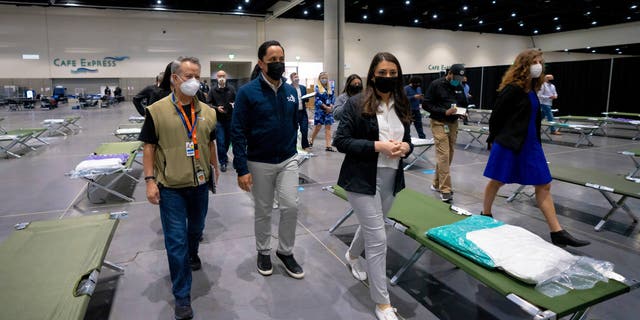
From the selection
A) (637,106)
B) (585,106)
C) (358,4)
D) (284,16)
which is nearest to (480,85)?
(585,106)

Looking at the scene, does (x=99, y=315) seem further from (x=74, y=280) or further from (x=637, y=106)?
(x=637, y=106)

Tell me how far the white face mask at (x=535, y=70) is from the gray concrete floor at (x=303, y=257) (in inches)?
60.2

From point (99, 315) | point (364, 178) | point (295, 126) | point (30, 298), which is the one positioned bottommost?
point (99, 315)

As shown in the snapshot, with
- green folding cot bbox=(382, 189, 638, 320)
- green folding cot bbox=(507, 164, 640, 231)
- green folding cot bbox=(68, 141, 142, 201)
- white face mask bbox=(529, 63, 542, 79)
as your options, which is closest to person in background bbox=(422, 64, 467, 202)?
green folding cot bbox=(507, 164, 640, 231)

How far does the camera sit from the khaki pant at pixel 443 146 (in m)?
4.69

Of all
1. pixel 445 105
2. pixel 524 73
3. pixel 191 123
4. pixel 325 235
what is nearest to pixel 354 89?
pixel 445 105

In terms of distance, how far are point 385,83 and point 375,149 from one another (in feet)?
1.32

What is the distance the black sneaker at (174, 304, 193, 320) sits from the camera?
237cm

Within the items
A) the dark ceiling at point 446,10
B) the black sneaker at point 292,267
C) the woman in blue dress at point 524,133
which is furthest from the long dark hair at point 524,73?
the dark ceiling at point 446,10

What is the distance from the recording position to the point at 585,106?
1501 centimetres

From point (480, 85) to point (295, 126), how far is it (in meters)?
18.1

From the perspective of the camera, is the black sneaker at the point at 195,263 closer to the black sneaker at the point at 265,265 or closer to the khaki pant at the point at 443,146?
the black sneaker at the point at 265,265

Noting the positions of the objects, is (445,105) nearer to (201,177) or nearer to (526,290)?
(526,290)

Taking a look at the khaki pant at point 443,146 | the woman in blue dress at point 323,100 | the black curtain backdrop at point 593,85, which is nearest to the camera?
the khaki pant at point 443,146
